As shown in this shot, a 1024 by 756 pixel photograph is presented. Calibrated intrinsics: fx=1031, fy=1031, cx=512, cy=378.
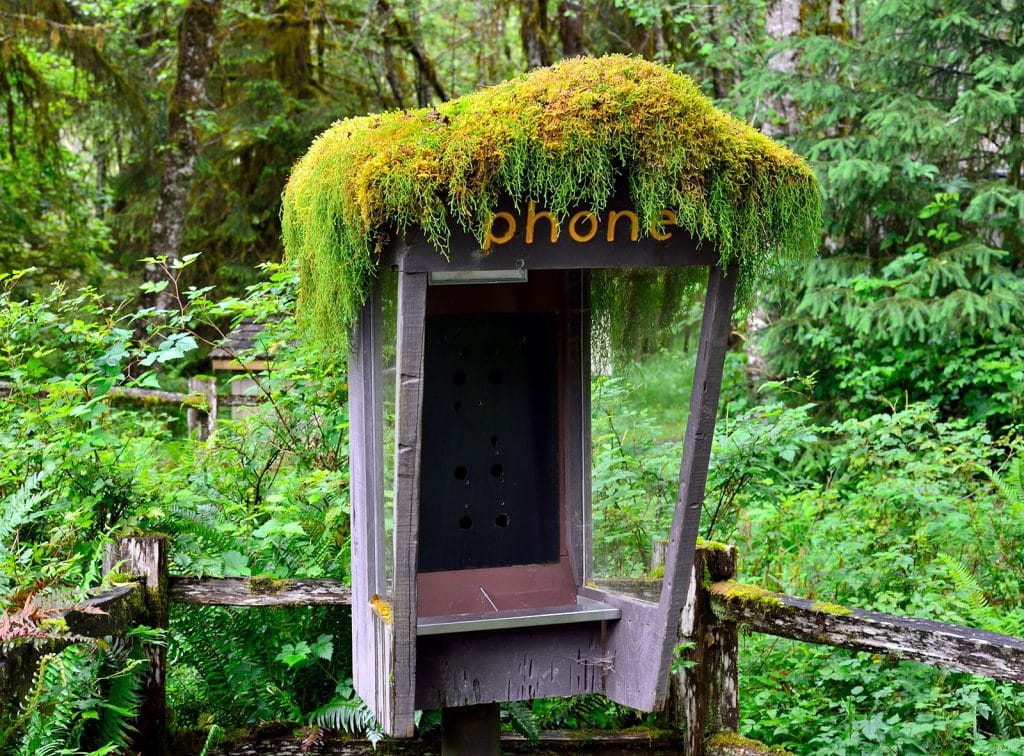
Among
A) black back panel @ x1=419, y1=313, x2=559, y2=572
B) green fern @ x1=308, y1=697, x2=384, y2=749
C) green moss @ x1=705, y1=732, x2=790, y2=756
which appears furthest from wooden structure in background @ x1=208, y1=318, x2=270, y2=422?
green moss @ x1=705, y1=732, x2=790, y2=756

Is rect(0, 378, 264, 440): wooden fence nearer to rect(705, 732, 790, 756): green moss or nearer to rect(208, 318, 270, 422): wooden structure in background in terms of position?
rect(208, 318, 270, 422): wooden structure in background

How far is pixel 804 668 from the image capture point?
185 inches

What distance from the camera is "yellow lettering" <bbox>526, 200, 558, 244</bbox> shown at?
112 inches

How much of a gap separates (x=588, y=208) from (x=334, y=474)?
212cm

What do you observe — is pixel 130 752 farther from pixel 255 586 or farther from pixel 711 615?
pixel 711 615

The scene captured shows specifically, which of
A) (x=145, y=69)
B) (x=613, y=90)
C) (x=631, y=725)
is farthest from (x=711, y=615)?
(x=145, y=69)

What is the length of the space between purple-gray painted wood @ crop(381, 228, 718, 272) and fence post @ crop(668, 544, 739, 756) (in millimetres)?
1683

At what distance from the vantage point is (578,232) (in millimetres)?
2914

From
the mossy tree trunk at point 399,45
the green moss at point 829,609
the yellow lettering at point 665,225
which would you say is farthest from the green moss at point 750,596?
the mossy tree trunk at point 399,45

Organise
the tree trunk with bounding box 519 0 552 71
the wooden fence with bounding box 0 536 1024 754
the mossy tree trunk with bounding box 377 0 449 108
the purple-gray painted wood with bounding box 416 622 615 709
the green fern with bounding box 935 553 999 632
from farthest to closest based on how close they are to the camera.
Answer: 1. the mossy tree trunk with bounding box 377 0 449 108
2. the tree trunk with bounding box 519 0 552 71
3. the green fern with bounding box 935 553 999 632
4. the wooden fence with bounding box 0 536 1024 754
5. the purple-gray painted wood with bounding box 416 622 615 709

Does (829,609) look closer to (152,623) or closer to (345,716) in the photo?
(345,716)

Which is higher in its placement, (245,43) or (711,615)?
(245,43)

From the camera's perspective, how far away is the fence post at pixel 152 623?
397 cm

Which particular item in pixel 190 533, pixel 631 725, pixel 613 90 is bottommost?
pixel 631 725
